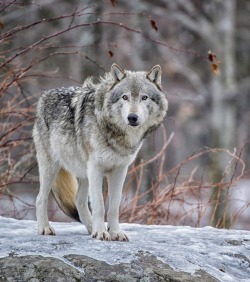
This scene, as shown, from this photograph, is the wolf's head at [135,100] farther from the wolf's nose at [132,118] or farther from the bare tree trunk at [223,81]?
the bare tree trunk at [223,81]

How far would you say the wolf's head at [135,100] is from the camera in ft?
19.5

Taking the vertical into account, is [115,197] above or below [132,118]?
below

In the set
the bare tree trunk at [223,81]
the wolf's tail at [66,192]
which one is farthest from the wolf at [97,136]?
the bare tree trunk at [223,81]

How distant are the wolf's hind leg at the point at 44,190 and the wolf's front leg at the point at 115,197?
576 millimetres

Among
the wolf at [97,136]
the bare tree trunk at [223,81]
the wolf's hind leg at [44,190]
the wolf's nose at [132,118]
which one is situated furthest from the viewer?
the bare tree trunk at [223,81]

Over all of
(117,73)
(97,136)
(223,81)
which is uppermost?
(223,81)

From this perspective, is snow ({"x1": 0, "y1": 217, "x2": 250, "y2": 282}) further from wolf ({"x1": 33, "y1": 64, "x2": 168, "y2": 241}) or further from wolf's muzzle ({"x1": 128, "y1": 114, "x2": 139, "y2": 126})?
wolf's muzzle ({"x1": 128, "y1": 114, "x2": 139, "y2": 126})

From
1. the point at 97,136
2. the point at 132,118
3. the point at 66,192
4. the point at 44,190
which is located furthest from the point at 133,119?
the point at 66,192

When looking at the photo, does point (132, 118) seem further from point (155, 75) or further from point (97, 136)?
point (155, 75)

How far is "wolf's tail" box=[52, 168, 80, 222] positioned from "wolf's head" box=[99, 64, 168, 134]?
0.99 m

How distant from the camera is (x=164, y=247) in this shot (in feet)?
18.6

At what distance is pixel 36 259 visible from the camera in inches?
203

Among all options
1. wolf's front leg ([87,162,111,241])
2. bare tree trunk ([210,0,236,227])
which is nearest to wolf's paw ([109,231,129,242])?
wolf's front leg ([87,162,111,241])

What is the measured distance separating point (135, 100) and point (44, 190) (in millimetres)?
1252
